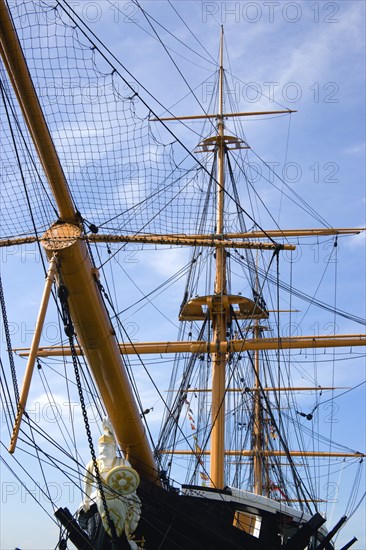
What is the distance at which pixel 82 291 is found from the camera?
39.0 ft

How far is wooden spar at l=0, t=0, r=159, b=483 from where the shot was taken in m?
10.6

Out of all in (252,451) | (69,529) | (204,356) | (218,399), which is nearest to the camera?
(69,529)

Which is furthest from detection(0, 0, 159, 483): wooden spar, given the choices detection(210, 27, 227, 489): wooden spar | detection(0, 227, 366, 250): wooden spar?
detection(210, 27, 227, 489): wooden spar

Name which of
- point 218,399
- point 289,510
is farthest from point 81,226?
point 218,399

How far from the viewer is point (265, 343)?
963 inches

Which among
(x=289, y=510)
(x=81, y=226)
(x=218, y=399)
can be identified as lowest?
(x=289, y=510)

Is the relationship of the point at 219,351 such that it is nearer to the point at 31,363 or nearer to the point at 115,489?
the point at 115,489

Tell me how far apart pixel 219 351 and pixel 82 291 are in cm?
1175

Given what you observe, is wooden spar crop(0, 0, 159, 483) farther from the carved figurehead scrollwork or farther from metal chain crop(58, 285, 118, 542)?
the carved figurehead scrollwork

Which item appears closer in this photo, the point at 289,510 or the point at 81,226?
the point at 81,226

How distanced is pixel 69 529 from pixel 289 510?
4355 millimetres

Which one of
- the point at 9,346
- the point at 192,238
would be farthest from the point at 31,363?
the point at 192,238

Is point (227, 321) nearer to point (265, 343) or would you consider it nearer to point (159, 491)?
point (265, 343)

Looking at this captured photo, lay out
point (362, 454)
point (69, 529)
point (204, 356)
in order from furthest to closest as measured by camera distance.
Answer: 1. point (362, 454)
2. point (204, 356)
3. point (69, 529)
